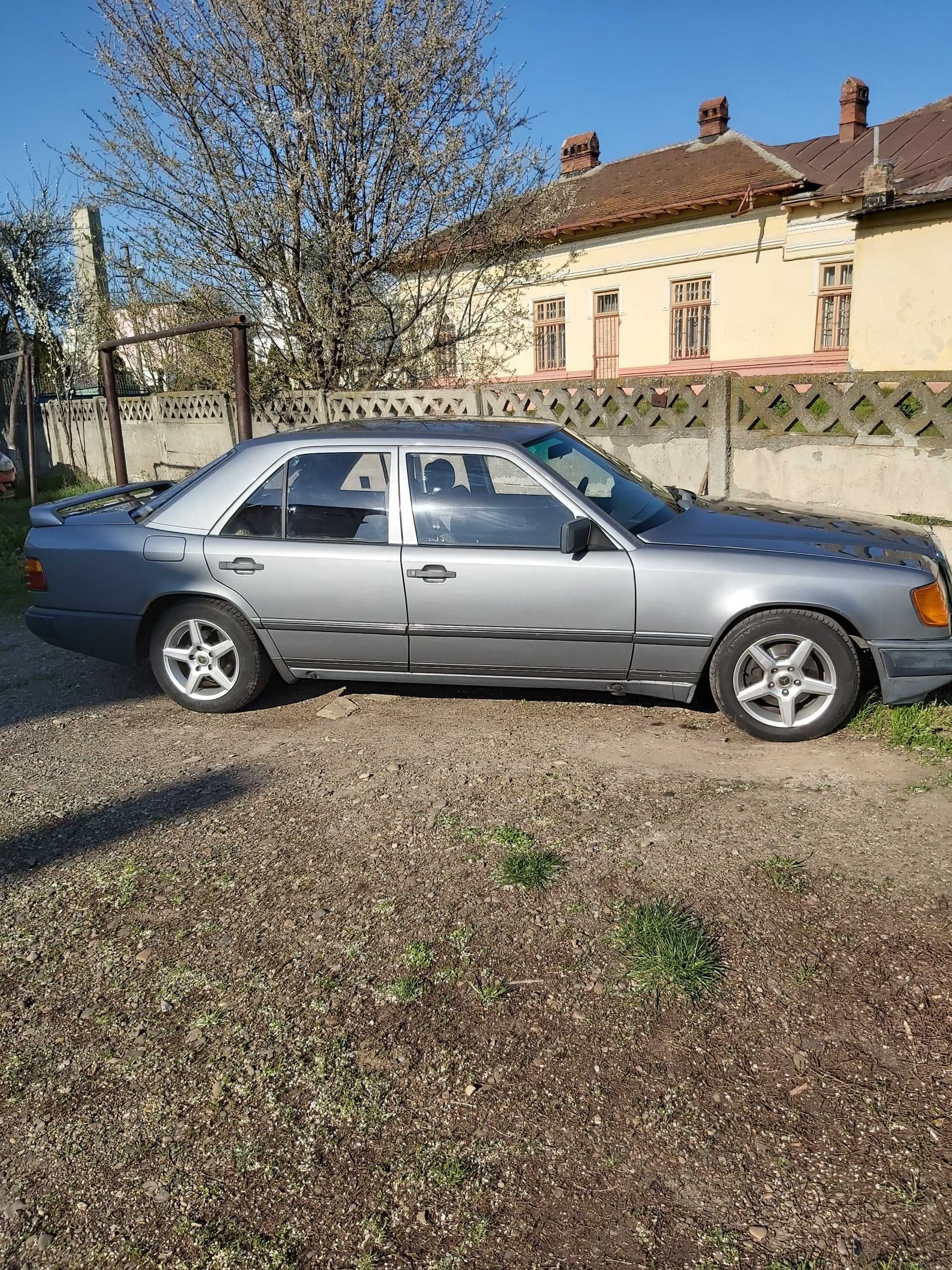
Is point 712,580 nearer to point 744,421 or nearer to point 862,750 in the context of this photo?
point 862,750

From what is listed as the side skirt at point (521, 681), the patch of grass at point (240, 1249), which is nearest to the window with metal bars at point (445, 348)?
the side skirt at point (521, 681)

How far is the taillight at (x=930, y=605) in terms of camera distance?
4434 mm

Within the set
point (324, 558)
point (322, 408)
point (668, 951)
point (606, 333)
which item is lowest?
point (668, 951)

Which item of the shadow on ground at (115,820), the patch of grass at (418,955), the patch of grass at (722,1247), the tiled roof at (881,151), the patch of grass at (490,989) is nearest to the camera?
the patch of grass at (722,1247)

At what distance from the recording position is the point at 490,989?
2912mm

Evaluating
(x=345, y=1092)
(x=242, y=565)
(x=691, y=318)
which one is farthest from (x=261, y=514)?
(x=691, y=318)

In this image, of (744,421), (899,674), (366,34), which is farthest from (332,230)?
(899,674)

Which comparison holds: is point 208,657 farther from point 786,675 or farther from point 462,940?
point 786,675

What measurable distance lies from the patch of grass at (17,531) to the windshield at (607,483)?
5542 mm

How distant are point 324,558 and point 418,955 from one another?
2499 millimetres

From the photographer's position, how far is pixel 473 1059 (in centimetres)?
263

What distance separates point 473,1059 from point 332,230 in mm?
10079

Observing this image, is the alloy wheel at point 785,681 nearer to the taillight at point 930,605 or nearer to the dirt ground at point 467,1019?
the dirt ground at point 467,1019

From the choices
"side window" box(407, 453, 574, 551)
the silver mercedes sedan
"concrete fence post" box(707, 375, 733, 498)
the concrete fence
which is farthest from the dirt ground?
"concrete fence post" box(707, 375, 733, 498)
